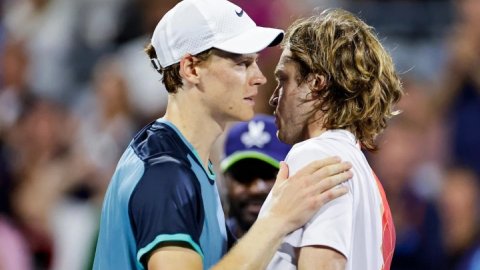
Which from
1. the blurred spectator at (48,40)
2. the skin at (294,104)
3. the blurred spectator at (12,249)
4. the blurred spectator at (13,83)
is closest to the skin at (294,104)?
the skin at (294,104)

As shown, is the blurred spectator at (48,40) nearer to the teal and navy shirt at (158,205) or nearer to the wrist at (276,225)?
the teal and navy shirt at (158,205)

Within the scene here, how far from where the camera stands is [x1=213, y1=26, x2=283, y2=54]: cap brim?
3.59 meters

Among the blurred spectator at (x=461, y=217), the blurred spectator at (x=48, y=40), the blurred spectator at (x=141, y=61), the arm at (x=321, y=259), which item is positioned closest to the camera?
the arm at (x=321, y=259)

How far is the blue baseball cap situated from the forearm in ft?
4.68

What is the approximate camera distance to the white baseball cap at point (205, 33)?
3605 mm

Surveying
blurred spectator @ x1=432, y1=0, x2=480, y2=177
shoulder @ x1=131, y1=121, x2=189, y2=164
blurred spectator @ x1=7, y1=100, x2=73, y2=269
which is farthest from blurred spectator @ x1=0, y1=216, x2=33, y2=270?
shoulder @ x1=131, y1=121, x2=189, y2=164

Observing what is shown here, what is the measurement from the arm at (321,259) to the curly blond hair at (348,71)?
47cm

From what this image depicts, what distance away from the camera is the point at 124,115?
7973mm

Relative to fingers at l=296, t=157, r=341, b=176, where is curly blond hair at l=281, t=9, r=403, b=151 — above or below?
above

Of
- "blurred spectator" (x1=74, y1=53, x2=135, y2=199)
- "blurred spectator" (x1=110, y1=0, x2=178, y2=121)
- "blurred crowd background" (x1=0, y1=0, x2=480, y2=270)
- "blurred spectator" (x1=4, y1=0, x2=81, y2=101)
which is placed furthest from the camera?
"blurred spectator" (x1=4, y1=0, x2=81, y2=101)

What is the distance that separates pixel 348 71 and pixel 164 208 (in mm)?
752

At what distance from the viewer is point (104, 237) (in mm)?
3543

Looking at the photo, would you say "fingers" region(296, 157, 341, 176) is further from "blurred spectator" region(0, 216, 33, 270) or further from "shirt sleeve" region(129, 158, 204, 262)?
"blurred spectator" region(0, 216, 33, 270)

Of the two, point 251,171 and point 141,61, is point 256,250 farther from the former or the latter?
point 141,61
